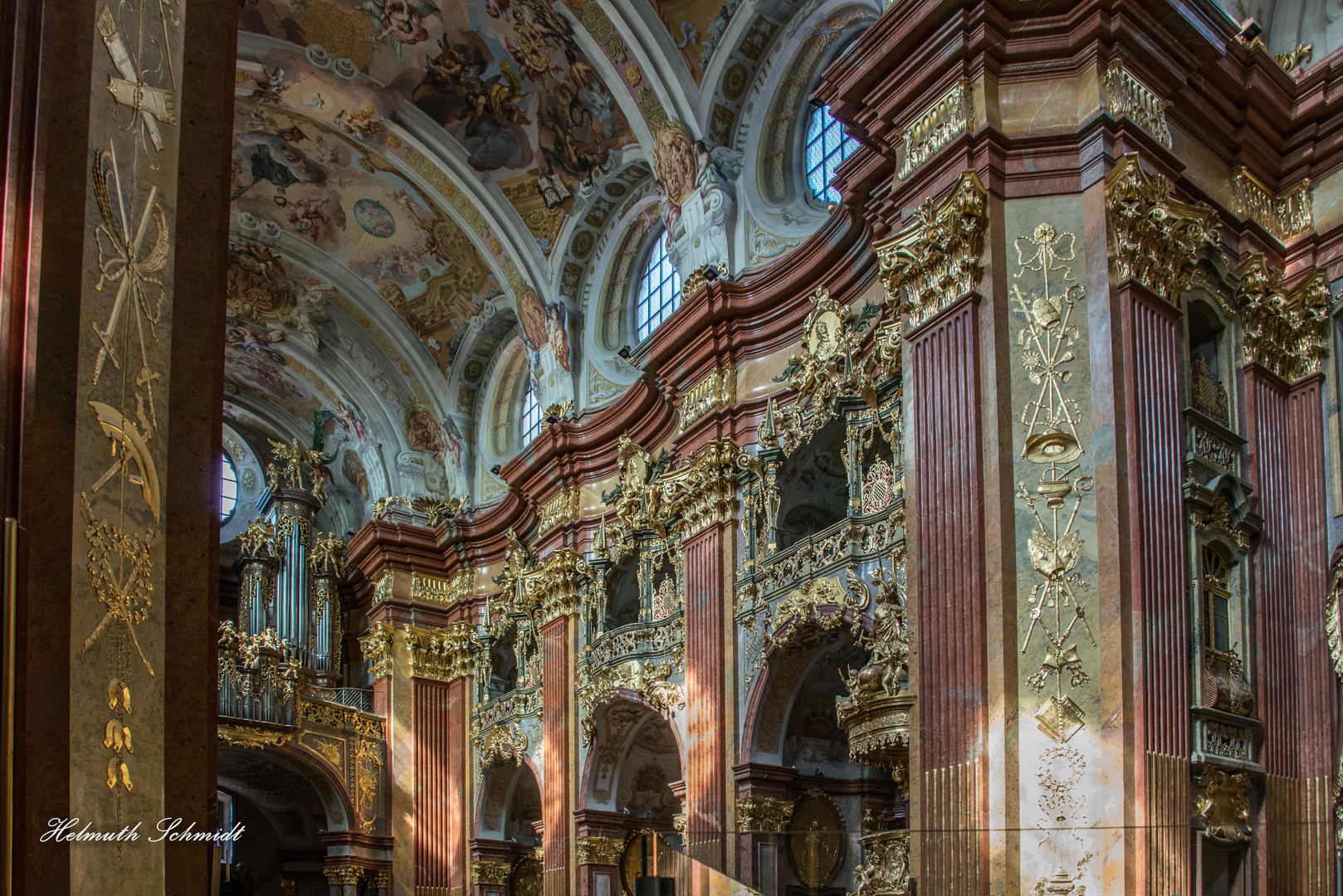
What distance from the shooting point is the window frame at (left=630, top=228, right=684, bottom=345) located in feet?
58.5

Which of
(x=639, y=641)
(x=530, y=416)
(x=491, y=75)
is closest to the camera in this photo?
(x=639, y=641)

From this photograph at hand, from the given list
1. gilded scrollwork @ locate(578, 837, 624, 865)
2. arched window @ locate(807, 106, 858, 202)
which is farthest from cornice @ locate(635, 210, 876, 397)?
gilded scrollwork @ locate(578, 837, 624, 865)

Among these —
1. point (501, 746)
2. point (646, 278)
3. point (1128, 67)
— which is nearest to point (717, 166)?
point (646, 278)

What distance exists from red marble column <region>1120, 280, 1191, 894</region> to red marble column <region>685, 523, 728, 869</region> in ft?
17.3

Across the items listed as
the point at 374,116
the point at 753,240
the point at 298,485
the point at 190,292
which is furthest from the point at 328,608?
the point at 190,292

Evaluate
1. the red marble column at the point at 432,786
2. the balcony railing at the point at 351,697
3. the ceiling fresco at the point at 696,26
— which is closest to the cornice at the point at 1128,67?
the ceiling fresco at the point at 696,26

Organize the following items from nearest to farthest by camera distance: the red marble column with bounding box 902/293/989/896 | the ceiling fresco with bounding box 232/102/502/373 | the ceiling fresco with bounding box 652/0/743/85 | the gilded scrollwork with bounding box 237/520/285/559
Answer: the red marble column with bounding box 902/293/989/896, the ceiling fresco with bounding box 652/0/743/85, the ceiling fresco with bounding box 232/102/502/373, the gilded scrollwork with bounding box 237/520/285/559

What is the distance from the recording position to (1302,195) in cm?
1142

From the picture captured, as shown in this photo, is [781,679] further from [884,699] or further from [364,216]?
[364,216]

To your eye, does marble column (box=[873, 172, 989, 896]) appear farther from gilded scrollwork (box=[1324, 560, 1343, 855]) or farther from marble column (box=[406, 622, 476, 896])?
marble column (box=[406, 622, 476, 896])

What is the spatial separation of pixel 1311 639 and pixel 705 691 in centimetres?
591

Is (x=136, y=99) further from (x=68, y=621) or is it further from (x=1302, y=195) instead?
(x=1302, y=195)

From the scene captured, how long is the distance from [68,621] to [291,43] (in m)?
15.5

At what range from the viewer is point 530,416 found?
21984 millimetres
